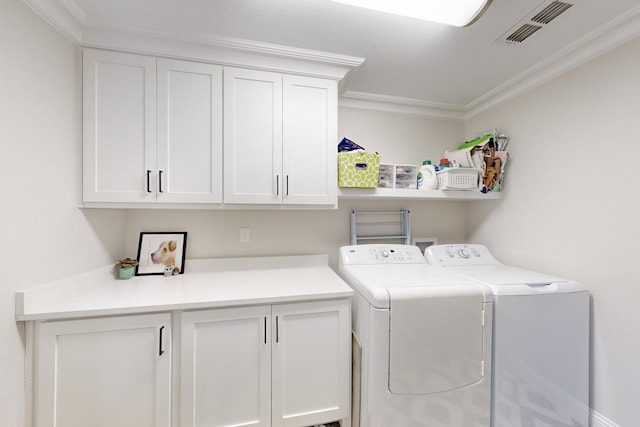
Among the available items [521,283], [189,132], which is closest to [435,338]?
[521,283]

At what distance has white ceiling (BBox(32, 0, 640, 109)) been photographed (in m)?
1.21

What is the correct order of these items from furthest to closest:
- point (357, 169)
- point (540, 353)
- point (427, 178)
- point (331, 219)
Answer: point (331, 219) < point (427, 178) < point (357, 169) < point (540, 353)

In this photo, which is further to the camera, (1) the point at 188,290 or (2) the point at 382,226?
(2) the point at 382,226

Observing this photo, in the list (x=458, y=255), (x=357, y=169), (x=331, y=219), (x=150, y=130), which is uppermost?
(x=150, y=130)

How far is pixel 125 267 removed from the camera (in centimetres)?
158

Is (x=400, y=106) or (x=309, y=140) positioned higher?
(x=400, y=106)

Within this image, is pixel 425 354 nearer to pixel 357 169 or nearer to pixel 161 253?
pixel 357 169

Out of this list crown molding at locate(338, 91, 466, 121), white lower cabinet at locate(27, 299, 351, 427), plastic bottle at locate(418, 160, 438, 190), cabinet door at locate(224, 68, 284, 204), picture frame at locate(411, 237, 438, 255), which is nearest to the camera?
white lower cabinet at locate(27, 299, 351, 427)

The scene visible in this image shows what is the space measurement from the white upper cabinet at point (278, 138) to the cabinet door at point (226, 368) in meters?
0.70

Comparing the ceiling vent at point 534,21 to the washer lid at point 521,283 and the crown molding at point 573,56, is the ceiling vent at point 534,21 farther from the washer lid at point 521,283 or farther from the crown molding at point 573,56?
the washer lid at point 521,283

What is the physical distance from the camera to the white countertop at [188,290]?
1126mm

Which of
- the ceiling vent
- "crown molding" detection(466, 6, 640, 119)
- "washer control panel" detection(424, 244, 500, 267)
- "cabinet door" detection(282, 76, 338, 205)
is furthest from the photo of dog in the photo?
"crown molding" detection(466, 6, 640, 119)

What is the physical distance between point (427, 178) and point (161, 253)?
2.07 metres

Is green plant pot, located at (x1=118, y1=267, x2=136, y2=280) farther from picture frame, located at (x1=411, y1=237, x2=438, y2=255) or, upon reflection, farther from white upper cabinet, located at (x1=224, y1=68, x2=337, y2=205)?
picture frame, located at (x1=411, y1=237, x2=438, y2=255)
